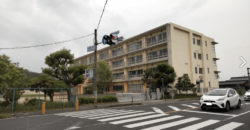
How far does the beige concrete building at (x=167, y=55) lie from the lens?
29.0 metres

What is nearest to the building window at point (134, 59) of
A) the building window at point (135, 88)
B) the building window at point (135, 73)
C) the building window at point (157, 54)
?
the building window at point (135, 73)

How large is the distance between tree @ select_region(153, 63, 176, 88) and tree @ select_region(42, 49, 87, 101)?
10538mm

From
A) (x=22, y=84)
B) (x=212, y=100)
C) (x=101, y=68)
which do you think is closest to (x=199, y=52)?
(x=101, y=68)

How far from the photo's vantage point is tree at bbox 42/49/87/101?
18781 millimetres

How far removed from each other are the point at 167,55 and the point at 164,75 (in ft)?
21.3

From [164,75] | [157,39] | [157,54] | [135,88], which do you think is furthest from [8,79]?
[135,88]

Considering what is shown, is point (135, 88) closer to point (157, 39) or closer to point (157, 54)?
point (157, 54)

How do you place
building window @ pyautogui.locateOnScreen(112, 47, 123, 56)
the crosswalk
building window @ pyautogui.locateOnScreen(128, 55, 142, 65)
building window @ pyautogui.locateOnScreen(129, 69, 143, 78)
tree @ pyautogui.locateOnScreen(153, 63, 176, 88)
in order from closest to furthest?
the crosswalk, tree @ pyautogui.locateOnScreen(153, 63, 176, 88), building window @ pyautogui.locateOnScreen(129, 69, 143, 78), building window @ pyautogui.locateOnScreen(128, 55, 142, 65), building window @ pyautogui.locateOnScreen(112, 47, 123, 56)

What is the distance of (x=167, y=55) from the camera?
94.3 feet

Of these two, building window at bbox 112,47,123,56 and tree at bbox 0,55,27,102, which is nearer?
tree at bbox 0,55,27,102

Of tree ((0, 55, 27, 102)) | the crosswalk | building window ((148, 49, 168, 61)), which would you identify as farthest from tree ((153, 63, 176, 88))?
tree ((0, 55, 27, 102))

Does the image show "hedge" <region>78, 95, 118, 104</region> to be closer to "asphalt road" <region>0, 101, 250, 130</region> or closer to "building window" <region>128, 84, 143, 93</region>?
"asphalt road" <region>0, 101, 250, 130</region>

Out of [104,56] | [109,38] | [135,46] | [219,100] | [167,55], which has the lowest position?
[219,100]

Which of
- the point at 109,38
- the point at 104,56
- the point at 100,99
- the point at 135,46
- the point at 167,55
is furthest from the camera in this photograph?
the point at 104,56
